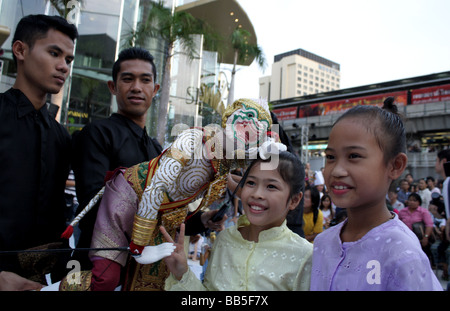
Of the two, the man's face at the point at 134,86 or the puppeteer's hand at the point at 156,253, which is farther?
the man's face at the point at 134,86

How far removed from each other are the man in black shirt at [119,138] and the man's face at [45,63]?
31 centimetres

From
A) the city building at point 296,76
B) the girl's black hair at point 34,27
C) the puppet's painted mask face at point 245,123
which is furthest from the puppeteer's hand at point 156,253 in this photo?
the city building at point 296,76

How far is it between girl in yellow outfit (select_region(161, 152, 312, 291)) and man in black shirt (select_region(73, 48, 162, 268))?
556 millimetres

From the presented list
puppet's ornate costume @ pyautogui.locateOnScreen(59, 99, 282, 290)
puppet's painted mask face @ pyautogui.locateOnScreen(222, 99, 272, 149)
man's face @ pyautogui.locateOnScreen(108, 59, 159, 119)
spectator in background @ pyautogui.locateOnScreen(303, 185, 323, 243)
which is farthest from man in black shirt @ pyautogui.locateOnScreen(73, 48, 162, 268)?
spectator in background @ pyautogui.locateOnScreen(303, 185, 323, 243)

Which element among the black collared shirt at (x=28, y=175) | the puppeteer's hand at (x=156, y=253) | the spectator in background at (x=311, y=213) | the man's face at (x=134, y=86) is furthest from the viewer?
the spectator in background at (x=311, y=213)

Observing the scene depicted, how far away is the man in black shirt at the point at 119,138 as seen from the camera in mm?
1661

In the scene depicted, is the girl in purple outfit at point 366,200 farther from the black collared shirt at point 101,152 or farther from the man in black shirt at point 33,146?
the man in black shirt at point 33,146

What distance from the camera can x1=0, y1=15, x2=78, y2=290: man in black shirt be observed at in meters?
1.63

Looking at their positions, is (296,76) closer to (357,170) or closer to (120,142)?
(120,142)

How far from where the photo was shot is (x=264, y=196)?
4.97ft

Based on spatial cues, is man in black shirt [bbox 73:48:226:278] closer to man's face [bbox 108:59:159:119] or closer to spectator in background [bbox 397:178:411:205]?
man's face [bbox 108:59:159:119]

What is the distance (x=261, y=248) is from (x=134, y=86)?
4.00 feet

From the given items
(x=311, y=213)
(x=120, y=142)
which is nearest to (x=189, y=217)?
(x=120, y=142)

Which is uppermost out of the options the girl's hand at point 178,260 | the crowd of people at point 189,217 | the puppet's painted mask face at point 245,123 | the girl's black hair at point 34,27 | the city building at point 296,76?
the city building at point 296,76
